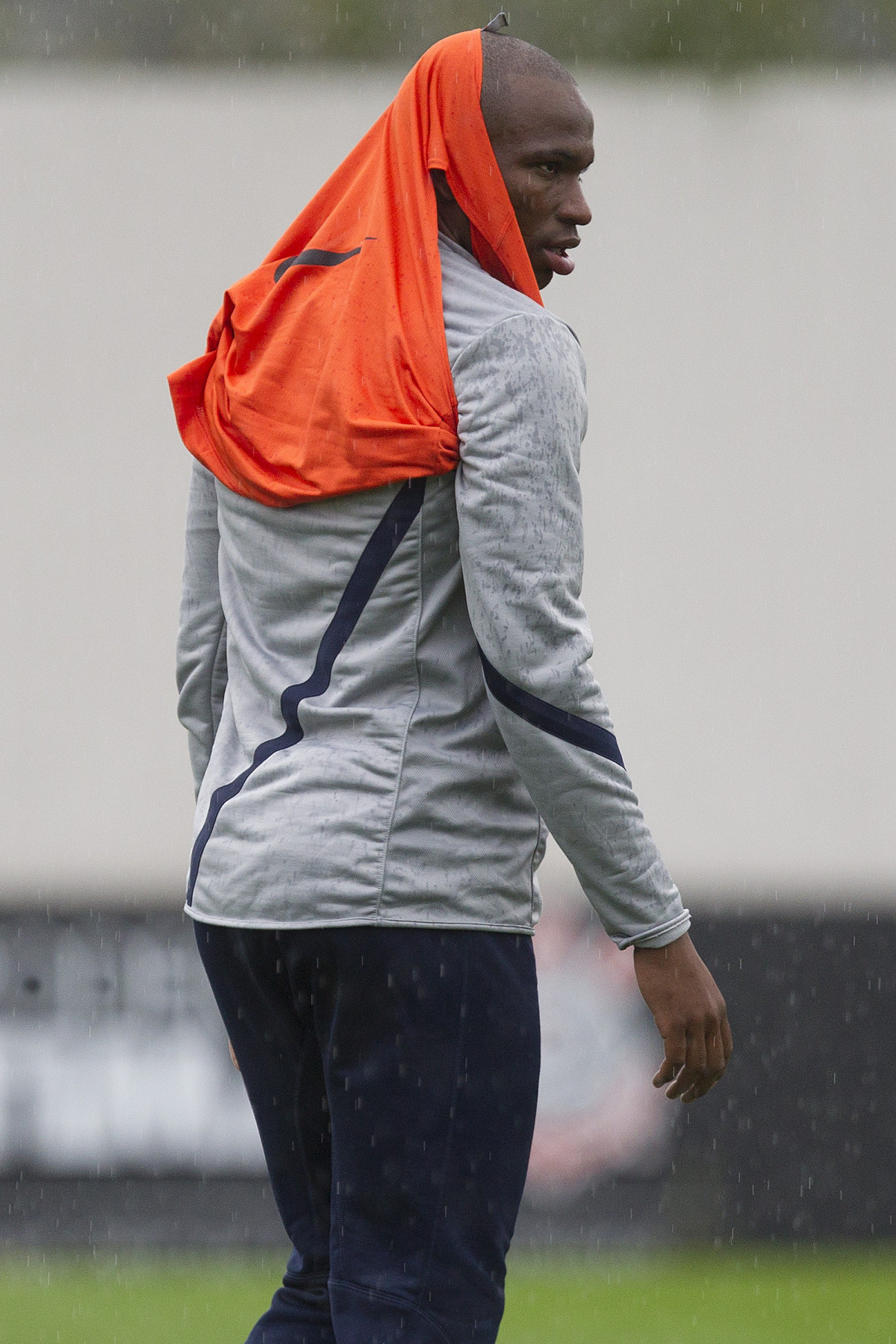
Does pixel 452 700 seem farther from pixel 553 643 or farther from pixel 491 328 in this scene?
pixel 491 328

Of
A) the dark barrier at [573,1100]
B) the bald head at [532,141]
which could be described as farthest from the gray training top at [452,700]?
the dark barrier at [573,1100]

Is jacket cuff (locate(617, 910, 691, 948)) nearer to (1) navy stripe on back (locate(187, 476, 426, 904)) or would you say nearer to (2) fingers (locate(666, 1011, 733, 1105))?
(2) fingers (locate(666, 1011, 733, 1105))

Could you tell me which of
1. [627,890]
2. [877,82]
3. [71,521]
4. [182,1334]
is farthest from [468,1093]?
[877,82]

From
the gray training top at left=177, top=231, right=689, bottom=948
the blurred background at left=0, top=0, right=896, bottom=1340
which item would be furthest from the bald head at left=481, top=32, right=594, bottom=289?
the blurred background at left=0, top=0, right=896, bottom=1340

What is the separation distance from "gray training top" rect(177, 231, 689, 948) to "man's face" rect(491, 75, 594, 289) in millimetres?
114

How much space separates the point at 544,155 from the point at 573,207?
0.22 feet

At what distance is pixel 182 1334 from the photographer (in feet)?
11.8

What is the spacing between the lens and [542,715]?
4.64 feet

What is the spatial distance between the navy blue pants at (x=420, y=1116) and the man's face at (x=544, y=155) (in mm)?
747

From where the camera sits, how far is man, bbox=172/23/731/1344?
4.64ft

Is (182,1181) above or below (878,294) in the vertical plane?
below

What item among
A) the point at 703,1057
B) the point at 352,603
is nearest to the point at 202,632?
the point at 352,603

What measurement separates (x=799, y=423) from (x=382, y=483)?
355cm

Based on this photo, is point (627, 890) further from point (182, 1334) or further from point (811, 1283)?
point (811, 1283)
